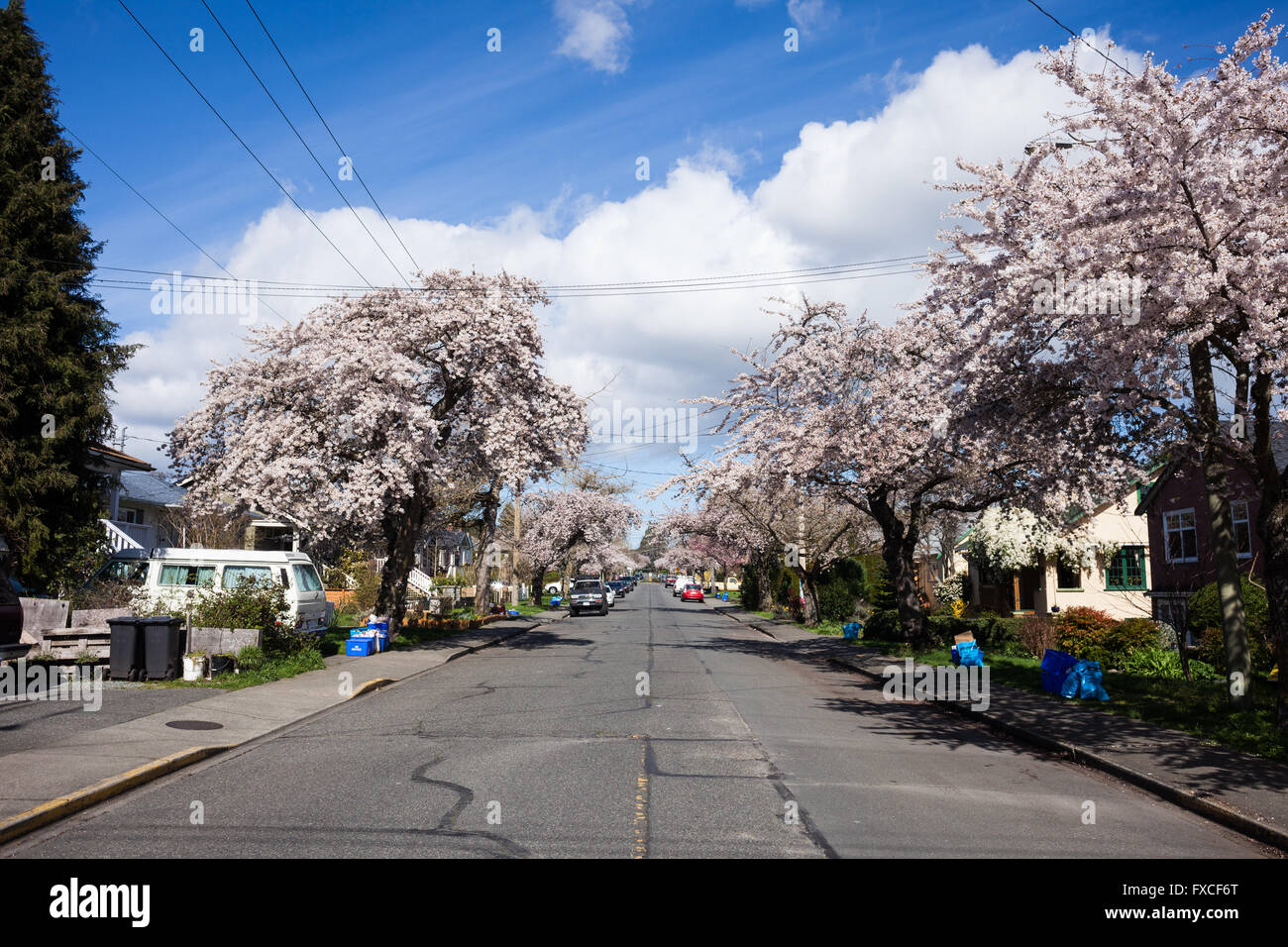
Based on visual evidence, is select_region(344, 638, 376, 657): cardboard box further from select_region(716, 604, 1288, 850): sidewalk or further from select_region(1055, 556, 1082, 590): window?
select_region(1055, 556, 1082, 590): window

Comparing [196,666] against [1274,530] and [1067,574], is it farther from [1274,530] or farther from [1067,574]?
[1067,574]

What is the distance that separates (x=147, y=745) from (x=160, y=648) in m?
5.77

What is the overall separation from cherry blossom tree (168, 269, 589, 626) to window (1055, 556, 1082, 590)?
77.8 ft

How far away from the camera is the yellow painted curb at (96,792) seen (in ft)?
21.8

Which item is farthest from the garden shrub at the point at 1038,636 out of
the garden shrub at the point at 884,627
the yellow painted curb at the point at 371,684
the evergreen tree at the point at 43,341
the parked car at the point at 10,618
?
the evergreen tree at the point at 43,341

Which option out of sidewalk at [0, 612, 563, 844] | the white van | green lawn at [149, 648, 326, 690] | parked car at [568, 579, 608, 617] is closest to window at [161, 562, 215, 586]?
the white van

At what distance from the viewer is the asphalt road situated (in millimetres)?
6527

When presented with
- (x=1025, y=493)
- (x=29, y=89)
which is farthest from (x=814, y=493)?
(x=29, y=89)

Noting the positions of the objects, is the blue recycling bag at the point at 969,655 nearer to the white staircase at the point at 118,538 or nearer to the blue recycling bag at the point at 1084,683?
the blue recycling bag at the point at 1084,683

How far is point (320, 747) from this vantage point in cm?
1029

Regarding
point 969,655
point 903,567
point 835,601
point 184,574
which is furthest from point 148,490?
point 969,655

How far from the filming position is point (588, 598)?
155 ft
